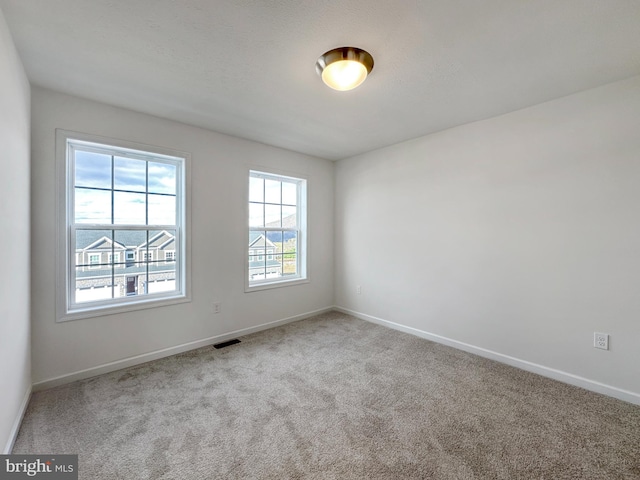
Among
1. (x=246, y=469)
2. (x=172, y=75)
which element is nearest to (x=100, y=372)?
(x=246, y=469)

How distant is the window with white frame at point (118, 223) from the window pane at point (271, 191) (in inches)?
44.0

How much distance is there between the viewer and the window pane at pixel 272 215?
3.80 metres

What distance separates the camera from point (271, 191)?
3.86 m

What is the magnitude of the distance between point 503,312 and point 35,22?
4149 mm

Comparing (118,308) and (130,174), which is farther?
(130,174)

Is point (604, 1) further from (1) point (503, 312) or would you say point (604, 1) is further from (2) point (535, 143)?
(1) point (503, 312)

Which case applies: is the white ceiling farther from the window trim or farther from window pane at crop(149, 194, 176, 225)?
the window trim

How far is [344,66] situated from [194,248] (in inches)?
92.5

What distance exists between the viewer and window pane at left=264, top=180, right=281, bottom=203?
380 centimetres

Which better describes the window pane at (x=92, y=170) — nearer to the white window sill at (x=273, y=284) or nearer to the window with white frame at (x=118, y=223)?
the window with white frame at (x=118, y=223)

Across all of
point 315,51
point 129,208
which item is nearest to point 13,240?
point 129,208

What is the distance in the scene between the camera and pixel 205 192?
3102 millimetres

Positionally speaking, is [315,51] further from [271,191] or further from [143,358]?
[143,358]

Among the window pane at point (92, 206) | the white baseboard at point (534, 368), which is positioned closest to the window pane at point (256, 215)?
the window pane at point (92, 206)
